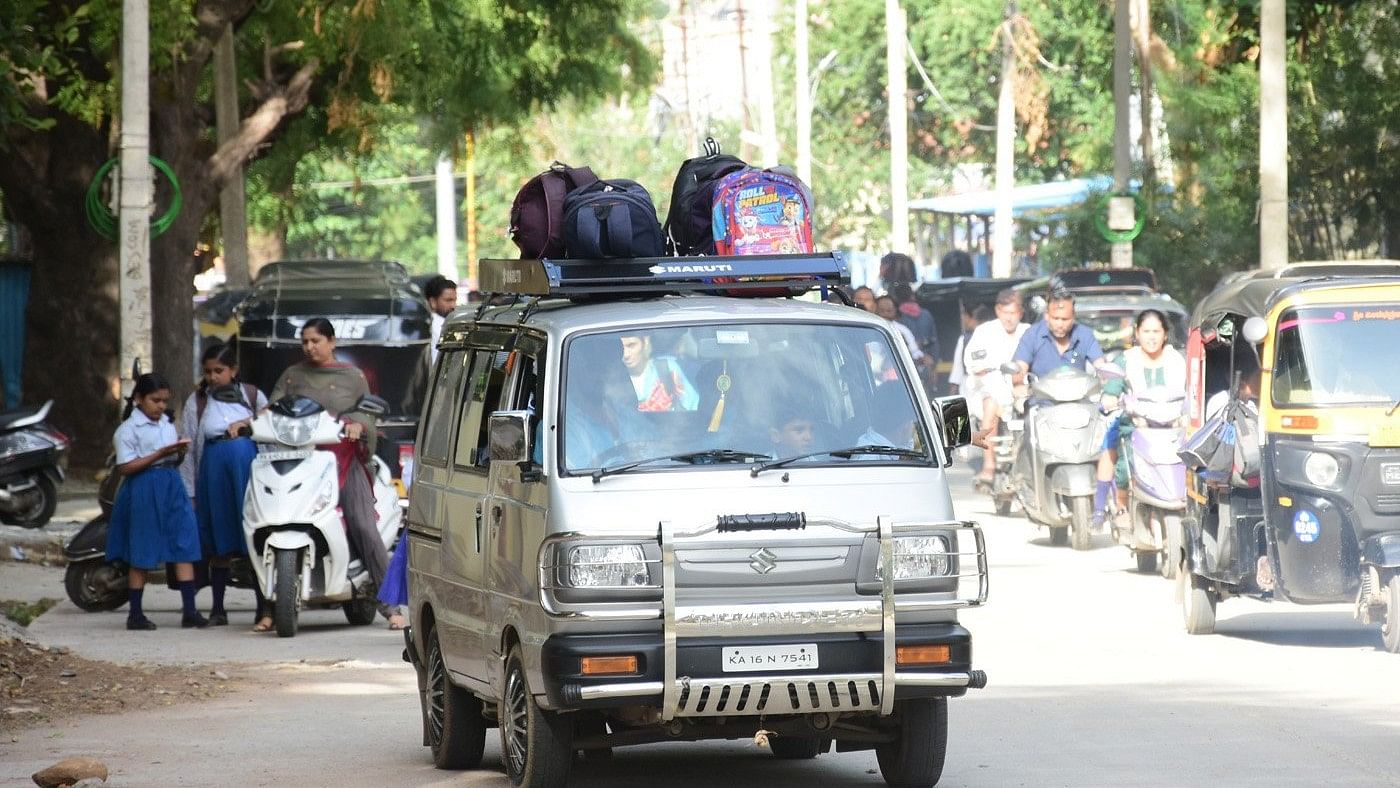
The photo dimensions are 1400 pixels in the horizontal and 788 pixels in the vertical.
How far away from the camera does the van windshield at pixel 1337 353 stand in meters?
12.3

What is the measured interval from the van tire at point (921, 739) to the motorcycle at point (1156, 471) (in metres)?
7.55

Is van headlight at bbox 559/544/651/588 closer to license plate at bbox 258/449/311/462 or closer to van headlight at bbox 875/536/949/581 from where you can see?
van headlight at bbox 875/536/949/581

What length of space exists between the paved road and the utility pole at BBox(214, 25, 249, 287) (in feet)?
41.8

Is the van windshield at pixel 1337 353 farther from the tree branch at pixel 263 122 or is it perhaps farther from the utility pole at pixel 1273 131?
the tree branch at pixel 263 122

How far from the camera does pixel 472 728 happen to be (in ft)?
30.6

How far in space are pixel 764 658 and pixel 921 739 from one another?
34.8 inches

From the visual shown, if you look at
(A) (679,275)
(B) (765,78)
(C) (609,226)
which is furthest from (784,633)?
(B) (765,78)

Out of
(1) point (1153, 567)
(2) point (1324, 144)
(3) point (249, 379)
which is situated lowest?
(1) point (1153, 567)

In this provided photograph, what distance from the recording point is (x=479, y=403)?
29.9 feet

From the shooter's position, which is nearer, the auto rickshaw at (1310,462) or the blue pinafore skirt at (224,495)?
the auto rickshaw at (1310,462)

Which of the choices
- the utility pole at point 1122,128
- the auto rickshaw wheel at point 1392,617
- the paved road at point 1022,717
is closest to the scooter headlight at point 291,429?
the paved road at point 1022,717

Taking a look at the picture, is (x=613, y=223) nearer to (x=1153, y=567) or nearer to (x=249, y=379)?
(x=1153, y=567)

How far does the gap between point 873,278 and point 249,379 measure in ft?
178

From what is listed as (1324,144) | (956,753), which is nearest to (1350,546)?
(956,753)
